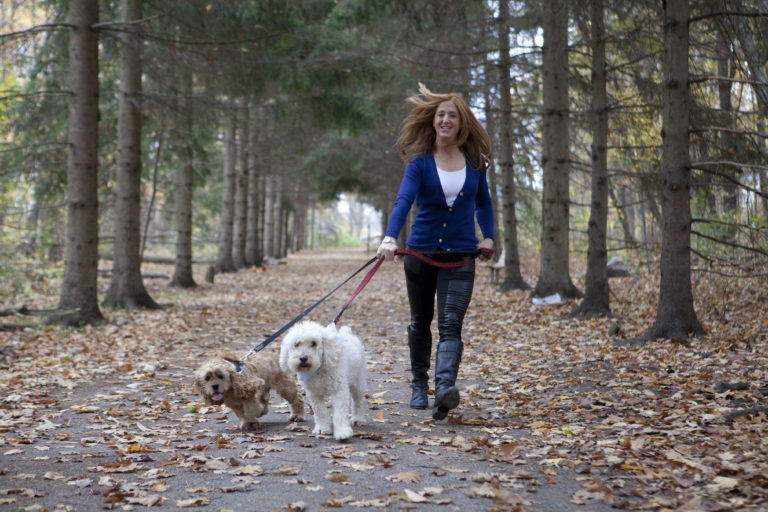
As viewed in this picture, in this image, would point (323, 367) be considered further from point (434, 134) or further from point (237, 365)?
point (434, 134)

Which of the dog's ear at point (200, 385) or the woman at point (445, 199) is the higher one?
the woman at point (445, 199)

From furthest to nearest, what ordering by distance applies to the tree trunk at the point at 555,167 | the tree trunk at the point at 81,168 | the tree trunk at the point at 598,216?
the tree trunk at the point at 555,167, the tree trunk at the point at 81,168, the tree trunk at the point at 598,216

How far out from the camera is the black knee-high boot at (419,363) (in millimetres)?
5457

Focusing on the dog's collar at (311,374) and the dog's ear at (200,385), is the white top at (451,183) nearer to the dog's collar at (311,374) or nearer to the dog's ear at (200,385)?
the dog's collar at (311,374)

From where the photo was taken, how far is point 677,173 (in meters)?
7.34

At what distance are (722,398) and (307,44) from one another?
11721 mm

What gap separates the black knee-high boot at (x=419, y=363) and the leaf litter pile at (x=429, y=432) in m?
0.15

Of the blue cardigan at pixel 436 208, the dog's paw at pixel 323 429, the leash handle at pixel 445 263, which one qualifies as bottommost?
the dog's paw at pixel 323 429

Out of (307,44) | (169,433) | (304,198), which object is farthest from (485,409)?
(304,198)

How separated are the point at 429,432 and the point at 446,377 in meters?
0.44

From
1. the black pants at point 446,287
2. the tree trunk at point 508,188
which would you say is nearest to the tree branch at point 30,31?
the black pants at point 446,287

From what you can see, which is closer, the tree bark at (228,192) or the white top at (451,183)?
the white top at (451,183)

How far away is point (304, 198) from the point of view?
4228cm

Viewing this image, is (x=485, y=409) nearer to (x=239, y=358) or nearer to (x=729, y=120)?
(x=239, y=358)
